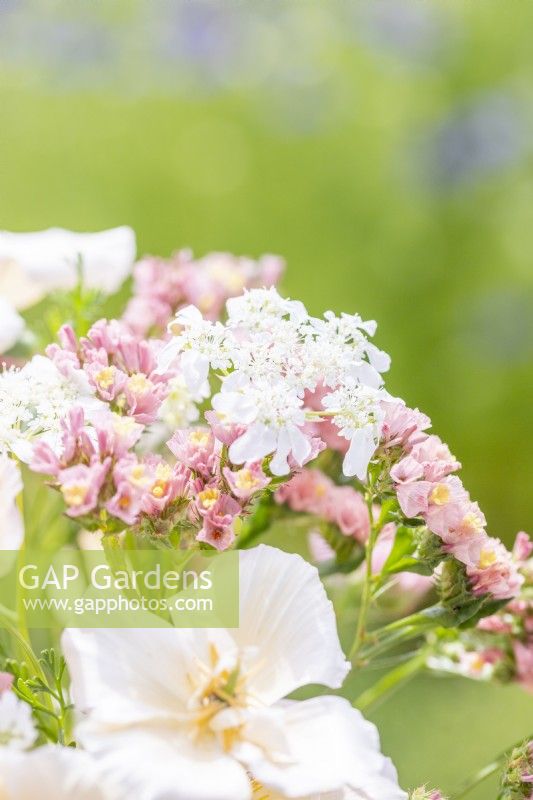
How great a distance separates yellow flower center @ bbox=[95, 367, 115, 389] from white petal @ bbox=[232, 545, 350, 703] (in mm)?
72

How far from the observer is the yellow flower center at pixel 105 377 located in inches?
12.9

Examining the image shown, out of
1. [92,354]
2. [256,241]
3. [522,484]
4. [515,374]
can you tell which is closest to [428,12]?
[256,241]

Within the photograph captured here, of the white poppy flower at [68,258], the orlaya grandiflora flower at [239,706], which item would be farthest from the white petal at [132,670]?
the white poppy flower at [68,258]

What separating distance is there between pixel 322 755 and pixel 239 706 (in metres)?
0.03

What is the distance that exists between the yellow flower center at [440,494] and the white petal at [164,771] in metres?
0.11

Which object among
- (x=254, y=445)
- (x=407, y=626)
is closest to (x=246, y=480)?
(x=254, y=445)

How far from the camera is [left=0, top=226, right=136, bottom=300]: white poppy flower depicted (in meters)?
0.45

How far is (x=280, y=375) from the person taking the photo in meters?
0.31

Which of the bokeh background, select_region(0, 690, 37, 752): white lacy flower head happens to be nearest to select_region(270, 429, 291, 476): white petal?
select_region(0, 690, 37, 752): white lacy flower head

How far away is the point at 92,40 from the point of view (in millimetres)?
1942

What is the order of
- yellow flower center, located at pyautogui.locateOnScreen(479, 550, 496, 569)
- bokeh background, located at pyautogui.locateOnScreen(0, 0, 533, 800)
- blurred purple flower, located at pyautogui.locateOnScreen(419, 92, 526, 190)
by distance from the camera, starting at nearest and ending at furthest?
yellow flower center, located at pyautogui.locateOnScreen(479, 550, 496, 569) < bokeh background, located at pyautogui.locateOnScreen(0, 0, 533, 800) < blurred purple flower, located at pyautogui.locateOnScreen(419, 92, 526, 190)

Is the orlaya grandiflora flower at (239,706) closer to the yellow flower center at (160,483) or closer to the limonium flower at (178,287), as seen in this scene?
the yellow flower center at (160,483)

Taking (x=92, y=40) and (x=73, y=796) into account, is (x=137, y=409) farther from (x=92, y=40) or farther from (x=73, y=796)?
(x=92, y=40)

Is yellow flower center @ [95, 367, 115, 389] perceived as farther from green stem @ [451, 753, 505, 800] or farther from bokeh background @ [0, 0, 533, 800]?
bokeh background @ [0, 0, 533, 800]
